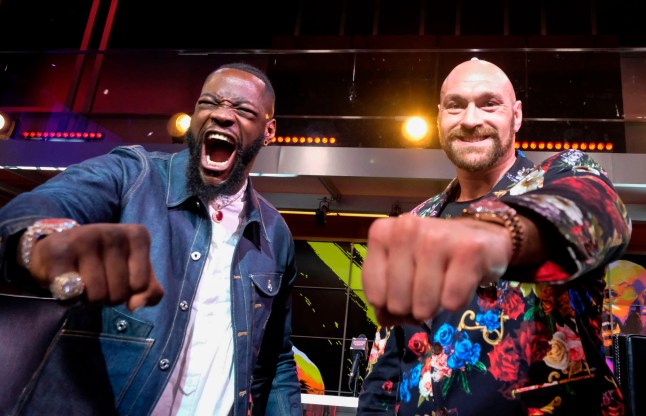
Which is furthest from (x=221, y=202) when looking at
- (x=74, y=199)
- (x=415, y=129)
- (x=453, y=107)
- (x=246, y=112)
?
(x=415, y=129)

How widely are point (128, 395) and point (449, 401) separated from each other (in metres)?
0.72

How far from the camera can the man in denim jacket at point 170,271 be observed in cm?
63

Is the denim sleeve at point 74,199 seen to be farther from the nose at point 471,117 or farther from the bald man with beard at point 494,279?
the nose at point 471,117

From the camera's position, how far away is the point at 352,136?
5773 millimetres

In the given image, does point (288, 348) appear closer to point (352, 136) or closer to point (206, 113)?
point (206, 113)

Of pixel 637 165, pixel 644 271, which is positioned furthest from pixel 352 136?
pixel 644 271

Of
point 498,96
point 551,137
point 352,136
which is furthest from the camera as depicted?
point 352,136

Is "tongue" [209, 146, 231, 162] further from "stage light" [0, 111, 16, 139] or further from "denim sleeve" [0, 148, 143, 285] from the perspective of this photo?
"stage light" [0, 111, 16, 139]

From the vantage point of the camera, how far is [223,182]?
1.56 m

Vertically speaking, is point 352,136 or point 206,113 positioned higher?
point 352,136

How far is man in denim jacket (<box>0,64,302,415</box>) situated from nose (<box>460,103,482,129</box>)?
2.17 ft

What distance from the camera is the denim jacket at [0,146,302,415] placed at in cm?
104

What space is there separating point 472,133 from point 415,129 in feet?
14.0

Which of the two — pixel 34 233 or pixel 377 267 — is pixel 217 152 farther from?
pixel 377 267
